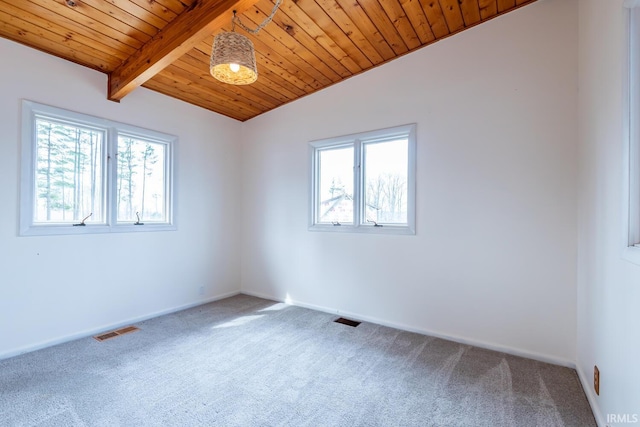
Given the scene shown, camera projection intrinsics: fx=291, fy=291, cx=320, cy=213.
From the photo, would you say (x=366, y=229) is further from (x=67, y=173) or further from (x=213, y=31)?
(x=67, y=173)

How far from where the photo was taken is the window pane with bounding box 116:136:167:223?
3236 millimetres

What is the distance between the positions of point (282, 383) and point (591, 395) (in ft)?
6.66

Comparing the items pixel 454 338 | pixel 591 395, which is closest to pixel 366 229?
pixel 454 338

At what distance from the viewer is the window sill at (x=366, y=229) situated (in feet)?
10.1

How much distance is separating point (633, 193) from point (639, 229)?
0.55 feet

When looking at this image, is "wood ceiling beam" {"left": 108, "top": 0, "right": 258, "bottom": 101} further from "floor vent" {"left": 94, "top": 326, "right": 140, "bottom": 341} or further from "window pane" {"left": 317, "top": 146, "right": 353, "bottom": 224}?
"floor vent" {"left": 94, "top": 326, "right": 140, "bottom": 341}

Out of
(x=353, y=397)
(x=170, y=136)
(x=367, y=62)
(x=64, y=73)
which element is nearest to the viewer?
(x=353, y=397)

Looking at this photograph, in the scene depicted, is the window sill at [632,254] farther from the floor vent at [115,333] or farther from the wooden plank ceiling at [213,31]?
the floor vent at [115,333]

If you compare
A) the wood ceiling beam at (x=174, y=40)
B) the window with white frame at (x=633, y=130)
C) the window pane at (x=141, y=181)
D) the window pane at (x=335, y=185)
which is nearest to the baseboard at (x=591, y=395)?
the window with white frame at (x=633, y=130)

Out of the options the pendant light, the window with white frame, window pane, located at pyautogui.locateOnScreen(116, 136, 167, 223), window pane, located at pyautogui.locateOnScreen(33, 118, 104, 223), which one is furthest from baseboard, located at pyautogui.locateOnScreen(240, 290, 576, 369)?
the pendant light

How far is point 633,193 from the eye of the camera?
1.34 metres

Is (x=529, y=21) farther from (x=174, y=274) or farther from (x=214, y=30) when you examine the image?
(x=174, y=274)

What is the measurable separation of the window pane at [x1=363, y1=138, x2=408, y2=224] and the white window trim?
6.04 ft

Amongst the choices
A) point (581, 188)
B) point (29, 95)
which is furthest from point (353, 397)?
point (29, 95)
